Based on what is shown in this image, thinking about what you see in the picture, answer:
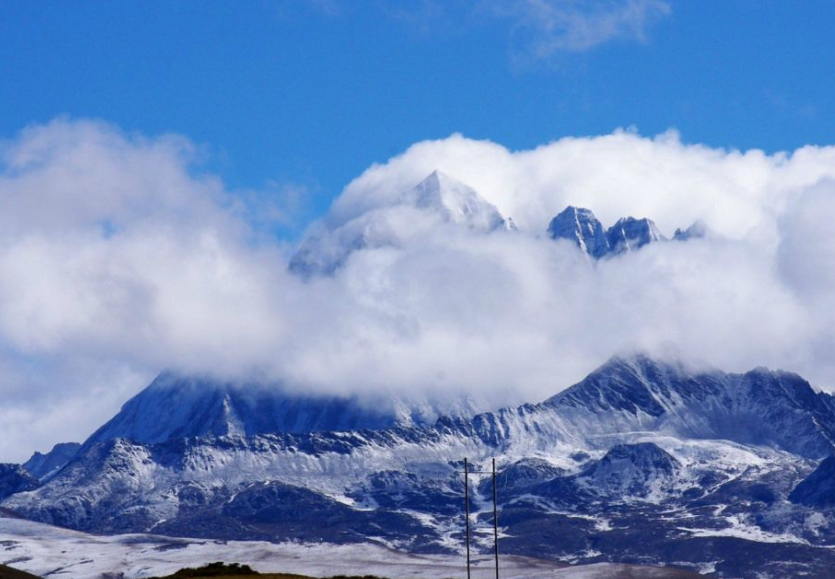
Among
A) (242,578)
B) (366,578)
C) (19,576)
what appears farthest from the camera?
(366,578)

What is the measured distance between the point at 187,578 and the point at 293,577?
12757 mm

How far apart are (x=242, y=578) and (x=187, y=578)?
6118 mm

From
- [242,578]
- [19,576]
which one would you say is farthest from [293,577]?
[19,576]

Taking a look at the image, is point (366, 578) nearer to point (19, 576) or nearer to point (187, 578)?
point (187, 578)

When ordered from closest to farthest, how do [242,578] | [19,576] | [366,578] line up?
[19,576] < [242,578] < [366,578]

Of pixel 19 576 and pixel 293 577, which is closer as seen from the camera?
pixel 19 576

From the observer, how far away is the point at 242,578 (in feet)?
573

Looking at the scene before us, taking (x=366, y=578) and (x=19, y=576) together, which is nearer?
(x=19, y=576)

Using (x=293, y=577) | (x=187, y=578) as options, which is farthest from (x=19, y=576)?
(x=293, y=577)

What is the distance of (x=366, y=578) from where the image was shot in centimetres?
19062

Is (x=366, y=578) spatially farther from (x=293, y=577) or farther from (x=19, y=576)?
(x=19, y=576)

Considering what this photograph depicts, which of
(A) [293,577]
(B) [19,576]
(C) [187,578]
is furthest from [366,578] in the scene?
(B) [19,576]

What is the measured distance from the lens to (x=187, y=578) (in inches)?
6919

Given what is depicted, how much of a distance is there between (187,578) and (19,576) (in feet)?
79.9
